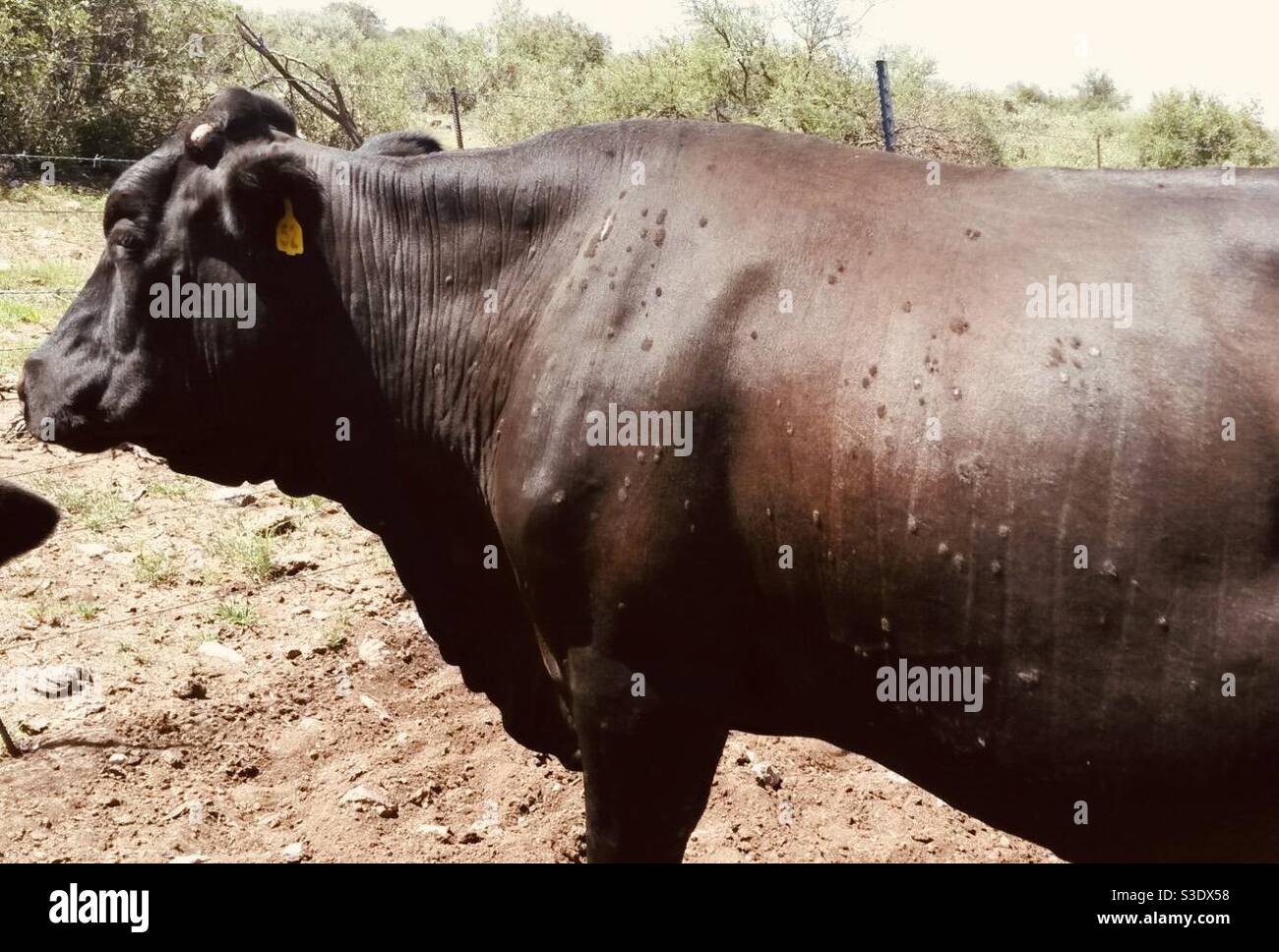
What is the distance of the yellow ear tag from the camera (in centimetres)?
304

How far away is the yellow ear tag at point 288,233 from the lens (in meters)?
3.04

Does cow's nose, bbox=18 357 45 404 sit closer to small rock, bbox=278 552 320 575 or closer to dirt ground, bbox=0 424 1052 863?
dirt ground, bbox=0 424 1052 863

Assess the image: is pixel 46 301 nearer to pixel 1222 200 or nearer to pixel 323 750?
pixel 323 750

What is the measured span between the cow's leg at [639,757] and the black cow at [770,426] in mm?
13

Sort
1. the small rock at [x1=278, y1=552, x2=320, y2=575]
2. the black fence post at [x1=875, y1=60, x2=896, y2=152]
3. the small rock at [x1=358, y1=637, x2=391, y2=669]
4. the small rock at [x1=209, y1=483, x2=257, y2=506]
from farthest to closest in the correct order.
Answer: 1. the black fence post at [x1=875, y1=60, x2=896, y2=152]
2. the small rock at [x1=209, y1=483, x2=257, y2=506]
3. the small rock at [x1=278, y1=552, x2=320, y2=575]
4. the small rock at [x1=358, y1=637, x2=391, y2=669]

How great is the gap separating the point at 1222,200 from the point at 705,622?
4.47 feet

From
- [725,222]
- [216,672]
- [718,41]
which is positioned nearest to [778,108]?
[718,41]

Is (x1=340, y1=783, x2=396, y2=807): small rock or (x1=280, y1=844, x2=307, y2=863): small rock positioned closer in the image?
(x1=280, y1=844, x2=307, y2=863): small rock

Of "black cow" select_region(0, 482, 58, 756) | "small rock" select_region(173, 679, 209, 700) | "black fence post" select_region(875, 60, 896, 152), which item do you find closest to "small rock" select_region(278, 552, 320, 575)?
"small rock" select_region(173, 679, 209, 700)

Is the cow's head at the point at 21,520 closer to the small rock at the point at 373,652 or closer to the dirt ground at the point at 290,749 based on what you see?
the dirt ground at the point at 290,749

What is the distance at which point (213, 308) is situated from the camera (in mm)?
3080

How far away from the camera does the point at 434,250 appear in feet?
9.95

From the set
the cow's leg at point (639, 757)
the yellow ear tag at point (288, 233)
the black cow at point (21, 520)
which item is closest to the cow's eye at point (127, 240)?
the yellow ear tag at point (288, 233)

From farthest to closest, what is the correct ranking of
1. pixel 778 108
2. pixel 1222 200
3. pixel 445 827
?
1. pixel 778 108
2. pixel 445 827
3. pixel 1222 200
